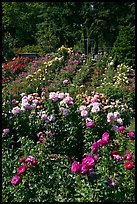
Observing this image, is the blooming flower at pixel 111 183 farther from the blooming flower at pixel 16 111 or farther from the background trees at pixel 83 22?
the background trees at pixel 83 22

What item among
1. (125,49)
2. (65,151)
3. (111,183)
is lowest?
(65,151)

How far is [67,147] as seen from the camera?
5.30 meters

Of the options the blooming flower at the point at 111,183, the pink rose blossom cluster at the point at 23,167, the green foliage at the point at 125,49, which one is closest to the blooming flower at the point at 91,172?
the blooming flower at the point at 111,183

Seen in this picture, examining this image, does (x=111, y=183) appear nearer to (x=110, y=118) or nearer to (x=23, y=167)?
A: (x=23, y=167)

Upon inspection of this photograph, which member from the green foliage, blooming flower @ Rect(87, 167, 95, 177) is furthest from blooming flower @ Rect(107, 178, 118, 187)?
the green foliage

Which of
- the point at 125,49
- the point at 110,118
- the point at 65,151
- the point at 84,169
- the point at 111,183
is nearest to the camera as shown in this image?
the point at 84,169

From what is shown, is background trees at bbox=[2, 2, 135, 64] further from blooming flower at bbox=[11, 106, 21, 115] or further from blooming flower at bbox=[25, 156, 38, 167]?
blooming flower at bbox=[25, 156, 38, 167]

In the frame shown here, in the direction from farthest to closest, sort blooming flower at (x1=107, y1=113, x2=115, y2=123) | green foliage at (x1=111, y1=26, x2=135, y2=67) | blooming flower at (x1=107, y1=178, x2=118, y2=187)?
green foliage at (x1=111, y1=26, x2=135, y2=67) → blooming flower at (x1=107, y1=113, x2=115, y2=123) → blooming flower at (x1=107, y1=178, x2=118, y2=187)

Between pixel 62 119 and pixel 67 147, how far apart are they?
0.38m

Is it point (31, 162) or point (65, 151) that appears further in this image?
point (65, 151)

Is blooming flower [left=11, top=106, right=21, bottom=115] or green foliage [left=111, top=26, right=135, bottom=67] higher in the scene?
blooming flower [left=11, top=106, right=21, bottom=115]

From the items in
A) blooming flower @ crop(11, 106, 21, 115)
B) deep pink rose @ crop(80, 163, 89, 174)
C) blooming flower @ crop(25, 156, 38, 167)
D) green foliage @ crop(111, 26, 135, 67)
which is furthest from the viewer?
green foliage @ crop(111, 26, 135, 67)

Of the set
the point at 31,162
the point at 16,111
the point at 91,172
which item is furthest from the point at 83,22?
the point at 91,172

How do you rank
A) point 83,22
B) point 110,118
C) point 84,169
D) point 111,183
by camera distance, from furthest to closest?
1. point 83,22
2. point 110,118
3. point 111,183
4. point 84,169
